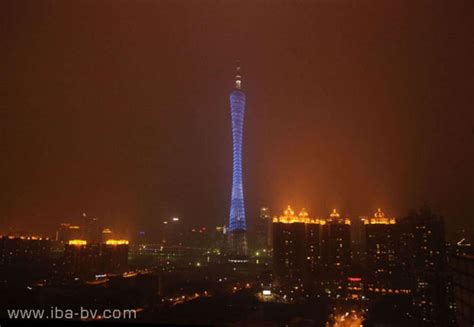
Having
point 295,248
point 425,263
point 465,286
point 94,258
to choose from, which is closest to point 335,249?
point 295,248

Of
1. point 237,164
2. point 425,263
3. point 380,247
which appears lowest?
point 425,263

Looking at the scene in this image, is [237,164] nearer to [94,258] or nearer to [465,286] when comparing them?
[94,258]

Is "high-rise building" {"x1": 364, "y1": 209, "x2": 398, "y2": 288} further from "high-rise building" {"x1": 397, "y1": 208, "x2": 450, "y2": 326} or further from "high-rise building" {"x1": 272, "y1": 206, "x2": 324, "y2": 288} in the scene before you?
"high-rise building" {"x1": 272, "y1": 206, "x2": 324, "y2": 288}

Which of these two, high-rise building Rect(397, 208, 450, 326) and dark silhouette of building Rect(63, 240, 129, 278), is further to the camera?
dark silhouette of building Rect(63, 240, 129, 278)

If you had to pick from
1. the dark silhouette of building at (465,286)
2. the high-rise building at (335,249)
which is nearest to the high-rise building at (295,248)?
the high-rise building at (335,249)

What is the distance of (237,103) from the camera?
46.7 feet

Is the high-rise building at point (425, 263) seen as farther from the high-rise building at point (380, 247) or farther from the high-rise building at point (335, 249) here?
the high-rise building at point (335, 249)

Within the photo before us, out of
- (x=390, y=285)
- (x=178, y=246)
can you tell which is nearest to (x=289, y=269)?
(x=390, y=285)

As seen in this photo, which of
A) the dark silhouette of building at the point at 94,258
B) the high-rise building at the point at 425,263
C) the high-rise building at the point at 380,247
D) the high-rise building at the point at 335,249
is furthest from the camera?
the high-rise building at the point at 335,249

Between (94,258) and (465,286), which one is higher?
(465,286)

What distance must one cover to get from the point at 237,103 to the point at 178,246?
27.6 feet

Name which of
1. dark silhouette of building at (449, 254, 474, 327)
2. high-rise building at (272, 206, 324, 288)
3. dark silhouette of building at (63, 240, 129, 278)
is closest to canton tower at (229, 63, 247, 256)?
high-rise building at (272, 206, 324, 288)

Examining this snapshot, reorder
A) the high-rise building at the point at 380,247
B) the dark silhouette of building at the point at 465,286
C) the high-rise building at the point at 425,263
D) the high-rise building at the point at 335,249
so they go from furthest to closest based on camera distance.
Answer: the high-rise building at the point at 335,249
the high-rise building at the point at 380,247
the high-rise building at the point at 425,263
the dark silhouette of building at the point at 465,286

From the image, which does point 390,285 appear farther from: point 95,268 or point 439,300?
point 95,268
